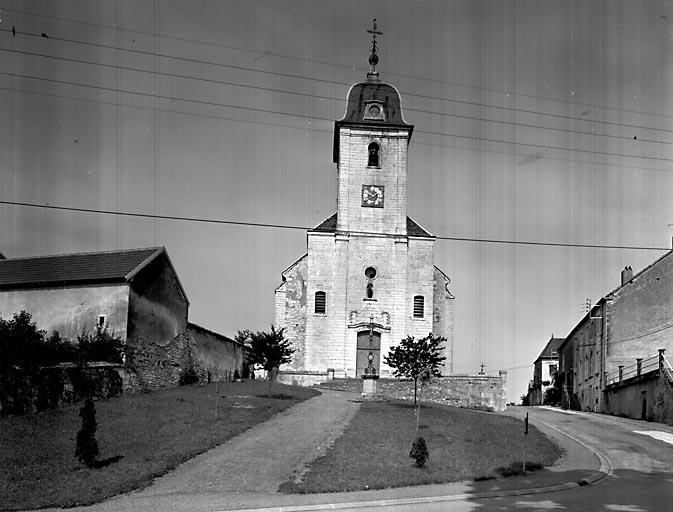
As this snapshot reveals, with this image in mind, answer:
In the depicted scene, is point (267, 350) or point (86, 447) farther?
point (267, 350)

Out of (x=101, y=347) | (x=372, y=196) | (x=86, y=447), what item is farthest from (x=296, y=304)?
(x=86, y=447)

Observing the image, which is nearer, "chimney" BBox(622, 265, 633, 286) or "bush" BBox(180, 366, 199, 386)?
"bush" BBox(180, 366, 199, 386)

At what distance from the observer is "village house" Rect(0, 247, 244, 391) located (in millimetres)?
33438

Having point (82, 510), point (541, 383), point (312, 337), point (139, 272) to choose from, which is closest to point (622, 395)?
point (312, 337)

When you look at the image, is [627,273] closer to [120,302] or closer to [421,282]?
[421,282]

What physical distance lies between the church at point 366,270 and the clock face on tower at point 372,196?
69 mm

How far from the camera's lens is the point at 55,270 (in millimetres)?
35844

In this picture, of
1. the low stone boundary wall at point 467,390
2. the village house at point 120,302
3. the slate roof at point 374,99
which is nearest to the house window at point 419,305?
the low stone boundary wall at point 467,390

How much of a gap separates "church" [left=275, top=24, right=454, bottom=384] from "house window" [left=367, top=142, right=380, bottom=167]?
70 millimetres

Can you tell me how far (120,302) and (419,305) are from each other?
1026 inches

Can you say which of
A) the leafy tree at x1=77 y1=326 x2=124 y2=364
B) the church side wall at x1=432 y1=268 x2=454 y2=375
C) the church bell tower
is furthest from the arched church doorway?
the leafy tree at x1=77 y1=326 x2=124 y2=364

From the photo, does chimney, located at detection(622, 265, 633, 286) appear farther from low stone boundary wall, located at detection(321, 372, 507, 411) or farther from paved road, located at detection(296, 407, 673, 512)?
paved road, located at detection(296, 407, 673, 512)

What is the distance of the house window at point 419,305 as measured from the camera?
5491 centimetres

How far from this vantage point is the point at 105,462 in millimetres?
20719
